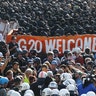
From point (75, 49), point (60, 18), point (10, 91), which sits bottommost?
point (10, 91)

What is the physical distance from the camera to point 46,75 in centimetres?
1664

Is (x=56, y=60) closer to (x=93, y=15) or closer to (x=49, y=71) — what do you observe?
(x=49, y=71)

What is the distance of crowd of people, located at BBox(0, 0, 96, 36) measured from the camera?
24.1m

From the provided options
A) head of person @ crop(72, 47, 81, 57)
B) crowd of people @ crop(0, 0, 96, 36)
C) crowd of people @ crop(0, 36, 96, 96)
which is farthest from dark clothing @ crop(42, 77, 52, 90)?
crowd of people @ crop(0, 0, 96, 36)

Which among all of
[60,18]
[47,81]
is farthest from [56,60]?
[60,18]

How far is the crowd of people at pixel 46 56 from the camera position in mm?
15703

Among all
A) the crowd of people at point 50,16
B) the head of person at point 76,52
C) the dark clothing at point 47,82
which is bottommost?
the dark clothing at point 47,82

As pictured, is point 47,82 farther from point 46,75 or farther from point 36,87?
point 46,75

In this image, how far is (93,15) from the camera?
28.5m

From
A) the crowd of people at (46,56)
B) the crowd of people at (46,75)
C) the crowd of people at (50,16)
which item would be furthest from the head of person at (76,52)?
the crowd of people at (50,16)

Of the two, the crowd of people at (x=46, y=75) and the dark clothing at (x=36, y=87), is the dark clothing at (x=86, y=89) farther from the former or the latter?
the dark clothing at (x=36, y=87)

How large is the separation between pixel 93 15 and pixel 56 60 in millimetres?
9733

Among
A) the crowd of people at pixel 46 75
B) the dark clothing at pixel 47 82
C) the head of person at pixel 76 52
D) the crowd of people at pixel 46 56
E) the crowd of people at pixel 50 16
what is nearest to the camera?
the crowd of people at pixel 46 75

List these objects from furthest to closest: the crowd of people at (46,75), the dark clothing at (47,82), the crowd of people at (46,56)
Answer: the dark clothing at (47,82) < the crowd of people at (46,56) < the crowd of people at (46,75)
